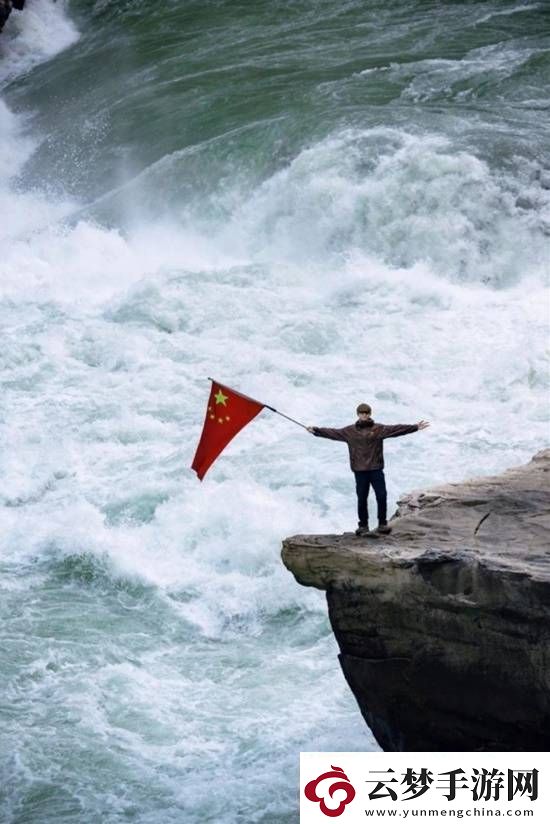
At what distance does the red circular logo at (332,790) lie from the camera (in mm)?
8977

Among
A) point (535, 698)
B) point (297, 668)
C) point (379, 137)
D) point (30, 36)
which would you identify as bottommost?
point (297, 668)

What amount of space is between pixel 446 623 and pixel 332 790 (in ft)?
4.19

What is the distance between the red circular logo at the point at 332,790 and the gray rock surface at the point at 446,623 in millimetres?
914

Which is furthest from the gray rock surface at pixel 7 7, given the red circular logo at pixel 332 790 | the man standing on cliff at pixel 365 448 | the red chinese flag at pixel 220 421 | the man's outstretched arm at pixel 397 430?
the red circular logo at pixel 332 790

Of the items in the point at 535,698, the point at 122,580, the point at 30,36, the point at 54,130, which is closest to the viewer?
the point at 535,698

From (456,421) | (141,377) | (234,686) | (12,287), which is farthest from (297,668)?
(12,287)

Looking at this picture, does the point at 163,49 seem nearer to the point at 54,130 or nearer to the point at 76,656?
the point at 54,130

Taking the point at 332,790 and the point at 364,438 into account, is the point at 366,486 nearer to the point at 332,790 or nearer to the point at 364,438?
the point at 364,438

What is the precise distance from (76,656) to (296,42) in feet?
63.3

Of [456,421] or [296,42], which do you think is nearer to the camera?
[456,421]

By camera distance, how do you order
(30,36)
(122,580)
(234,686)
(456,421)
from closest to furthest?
(234,686) < (122,580) < (456,421) < (30,36)

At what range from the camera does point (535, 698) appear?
9.38 metres

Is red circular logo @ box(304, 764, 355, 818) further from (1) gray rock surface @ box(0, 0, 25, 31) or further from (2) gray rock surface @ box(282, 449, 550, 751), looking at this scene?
(1) gray rock surface @ box(0, 0, 25, 31)

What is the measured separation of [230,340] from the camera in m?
19.2
